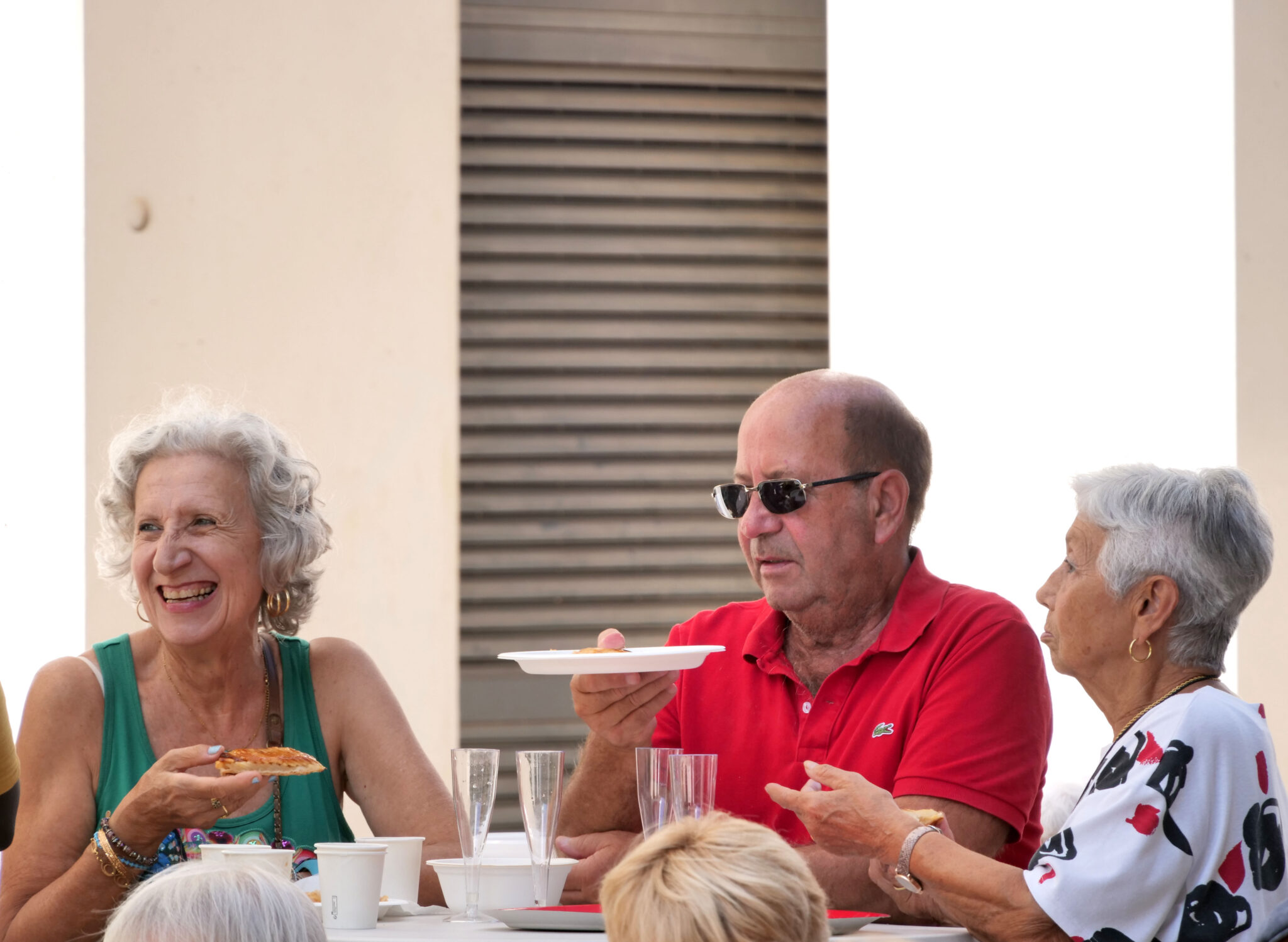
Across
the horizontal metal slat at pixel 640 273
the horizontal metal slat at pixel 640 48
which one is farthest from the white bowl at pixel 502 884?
the horizontal metal slat at pixel 640 48

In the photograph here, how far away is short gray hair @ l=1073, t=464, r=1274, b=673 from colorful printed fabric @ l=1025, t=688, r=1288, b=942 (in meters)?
0.17

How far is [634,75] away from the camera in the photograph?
17.7ft

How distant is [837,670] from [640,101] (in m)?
3.12

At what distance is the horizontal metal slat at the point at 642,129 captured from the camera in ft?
17.5

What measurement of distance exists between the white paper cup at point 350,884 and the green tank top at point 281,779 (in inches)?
20.4

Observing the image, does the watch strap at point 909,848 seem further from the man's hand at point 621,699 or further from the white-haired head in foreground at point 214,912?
the white-haired head in foreground at point 214,912

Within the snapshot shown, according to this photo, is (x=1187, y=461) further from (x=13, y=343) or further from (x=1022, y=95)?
(x=13, y=343)

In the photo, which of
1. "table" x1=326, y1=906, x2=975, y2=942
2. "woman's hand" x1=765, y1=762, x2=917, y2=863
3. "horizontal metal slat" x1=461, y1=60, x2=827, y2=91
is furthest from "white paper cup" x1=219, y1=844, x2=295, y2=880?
"horizontal metal slat" x1=461, y1=60, x2=827, y2=91

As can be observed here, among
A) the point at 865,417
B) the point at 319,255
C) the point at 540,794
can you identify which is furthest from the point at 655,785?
the point at 319,255

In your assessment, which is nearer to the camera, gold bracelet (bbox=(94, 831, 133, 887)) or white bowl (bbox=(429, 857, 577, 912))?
white bowl (bbox=(429, 857, 577, 912))

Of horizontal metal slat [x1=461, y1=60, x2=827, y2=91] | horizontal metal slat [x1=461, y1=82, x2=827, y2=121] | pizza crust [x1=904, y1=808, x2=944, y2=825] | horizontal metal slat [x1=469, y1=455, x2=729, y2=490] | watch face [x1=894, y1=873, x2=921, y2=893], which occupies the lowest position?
watch face [x1=894, y1=873, x2=921, y2=893]

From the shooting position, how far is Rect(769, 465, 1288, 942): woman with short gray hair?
6.83 feet

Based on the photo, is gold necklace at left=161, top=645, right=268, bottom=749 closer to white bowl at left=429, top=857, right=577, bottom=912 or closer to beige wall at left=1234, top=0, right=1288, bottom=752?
white bowl at left=429, top=857, right=577, bottom=912

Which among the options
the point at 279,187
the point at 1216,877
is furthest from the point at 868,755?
the point at 279,187
